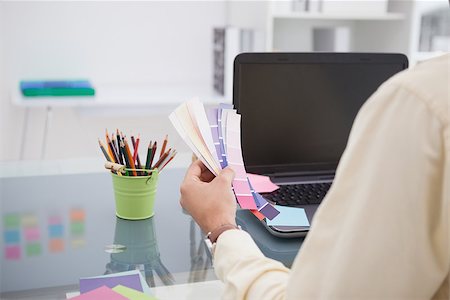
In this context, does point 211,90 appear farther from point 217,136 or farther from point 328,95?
point 217,136

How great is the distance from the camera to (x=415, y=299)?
1.69ft

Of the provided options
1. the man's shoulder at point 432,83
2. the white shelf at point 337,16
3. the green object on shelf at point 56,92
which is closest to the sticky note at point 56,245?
the man's shoulder at point 432,83

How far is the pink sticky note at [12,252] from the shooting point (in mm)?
934

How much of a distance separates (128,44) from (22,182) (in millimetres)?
1604

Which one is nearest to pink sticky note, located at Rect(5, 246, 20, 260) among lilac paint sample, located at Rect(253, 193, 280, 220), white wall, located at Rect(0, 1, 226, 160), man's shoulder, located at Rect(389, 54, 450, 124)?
lilac paint sample, located at Rect(253, 193, 280, 220)

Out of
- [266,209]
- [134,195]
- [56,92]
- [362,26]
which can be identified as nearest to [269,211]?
[266,209]

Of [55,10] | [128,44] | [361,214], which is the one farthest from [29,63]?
[361,214]

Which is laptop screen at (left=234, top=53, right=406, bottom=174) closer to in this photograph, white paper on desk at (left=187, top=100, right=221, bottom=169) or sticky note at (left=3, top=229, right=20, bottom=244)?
white paper on desk at (left=187, top=100, right=221, bottom=169)

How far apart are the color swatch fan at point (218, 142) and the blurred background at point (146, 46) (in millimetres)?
1488

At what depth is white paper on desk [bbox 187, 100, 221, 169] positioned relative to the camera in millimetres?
960

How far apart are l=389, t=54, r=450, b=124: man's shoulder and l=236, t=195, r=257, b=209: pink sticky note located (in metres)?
0.48

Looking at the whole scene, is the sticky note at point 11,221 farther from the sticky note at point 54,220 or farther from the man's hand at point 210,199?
the man's hand at point 210,199

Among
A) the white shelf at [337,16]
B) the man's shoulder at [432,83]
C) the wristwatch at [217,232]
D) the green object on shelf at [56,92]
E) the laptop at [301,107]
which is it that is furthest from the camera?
the white shelf at [337,16]

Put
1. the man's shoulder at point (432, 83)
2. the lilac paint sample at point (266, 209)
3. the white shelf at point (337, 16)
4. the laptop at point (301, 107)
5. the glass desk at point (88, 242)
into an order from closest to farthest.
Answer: the man's shoulder at point (432, 83)
the glass desk at point (88, 242)
the lilac paint sample at point (266, 209)
the laptop at point (301, 107)
the white shelf at point (337, 16)
